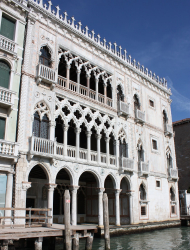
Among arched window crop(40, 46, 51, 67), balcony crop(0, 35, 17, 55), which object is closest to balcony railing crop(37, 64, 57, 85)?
arched window crop(40, 46, 51, 67)

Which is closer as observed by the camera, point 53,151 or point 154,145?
point 53,151

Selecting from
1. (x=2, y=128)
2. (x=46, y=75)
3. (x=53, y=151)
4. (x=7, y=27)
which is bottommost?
(x=53, y=151)

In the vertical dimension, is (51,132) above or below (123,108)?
below

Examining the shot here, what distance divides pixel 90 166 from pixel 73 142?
4416 millimetres

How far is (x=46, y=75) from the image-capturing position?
14.7 metres

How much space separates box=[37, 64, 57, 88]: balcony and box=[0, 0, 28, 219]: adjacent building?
110 cm

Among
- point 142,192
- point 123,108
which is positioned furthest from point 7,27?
point 142,192

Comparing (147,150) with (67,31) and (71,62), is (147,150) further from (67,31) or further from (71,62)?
(67,31)

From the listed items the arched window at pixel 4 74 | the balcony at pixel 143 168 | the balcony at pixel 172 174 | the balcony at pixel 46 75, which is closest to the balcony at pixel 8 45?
the arched window at pixel 4 74

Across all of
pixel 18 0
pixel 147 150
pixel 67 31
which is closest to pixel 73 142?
pixel 147 150

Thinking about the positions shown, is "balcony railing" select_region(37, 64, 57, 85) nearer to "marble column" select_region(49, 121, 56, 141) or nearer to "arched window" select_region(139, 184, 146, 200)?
"marble column" select_region(49, 121, 56, 141)

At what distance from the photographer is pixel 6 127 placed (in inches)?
489

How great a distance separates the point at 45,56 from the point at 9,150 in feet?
21.2

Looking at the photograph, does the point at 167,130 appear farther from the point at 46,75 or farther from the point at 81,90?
the point at 46,75
